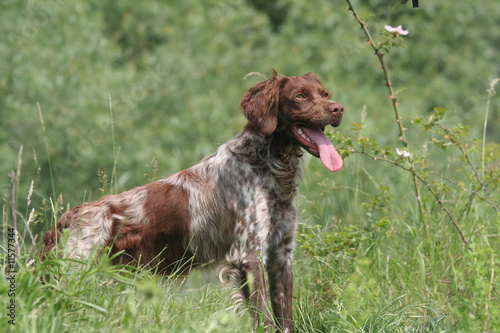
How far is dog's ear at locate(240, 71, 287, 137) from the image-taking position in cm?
457

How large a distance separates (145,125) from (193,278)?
268 inches

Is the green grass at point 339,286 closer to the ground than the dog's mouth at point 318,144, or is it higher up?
closer to the ground

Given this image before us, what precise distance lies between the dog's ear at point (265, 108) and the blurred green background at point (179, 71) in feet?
13.8

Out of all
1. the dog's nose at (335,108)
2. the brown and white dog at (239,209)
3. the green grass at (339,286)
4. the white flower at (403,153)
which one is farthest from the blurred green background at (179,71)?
the dog's nose at (335,108)

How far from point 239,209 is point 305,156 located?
4.73 metres

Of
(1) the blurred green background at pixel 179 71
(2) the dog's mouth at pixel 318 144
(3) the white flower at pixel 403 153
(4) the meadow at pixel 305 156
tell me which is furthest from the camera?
(1) the blurred green background at pixel 179 71

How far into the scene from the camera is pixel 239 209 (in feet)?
15.0

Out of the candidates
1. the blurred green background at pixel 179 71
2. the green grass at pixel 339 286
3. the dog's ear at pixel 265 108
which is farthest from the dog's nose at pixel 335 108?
the blurred green background at pixel 179 71

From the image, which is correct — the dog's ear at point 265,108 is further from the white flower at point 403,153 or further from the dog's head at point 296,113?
the white flower at point 403,153

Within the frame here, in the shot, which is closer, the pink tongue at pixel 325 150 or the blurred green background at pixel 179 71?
the pink tongue at pixel 325 150

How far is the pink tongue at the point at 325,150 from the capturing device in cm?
448

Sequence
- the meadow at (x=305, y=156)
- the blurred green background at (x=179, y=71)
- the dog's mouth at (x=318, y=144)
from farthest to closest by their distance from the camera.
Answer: the blurred green background at (x=179, y=71) < the dog's mouth at (x=318, y=144) < the meadow at (x=305, y=156)

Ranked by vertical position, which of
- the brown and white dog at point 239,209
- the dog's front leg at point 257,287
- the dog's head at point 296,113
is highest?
the dog's head at point 296,113

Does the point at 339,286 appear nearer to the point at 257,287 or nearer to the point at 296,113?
the point at 257,287
